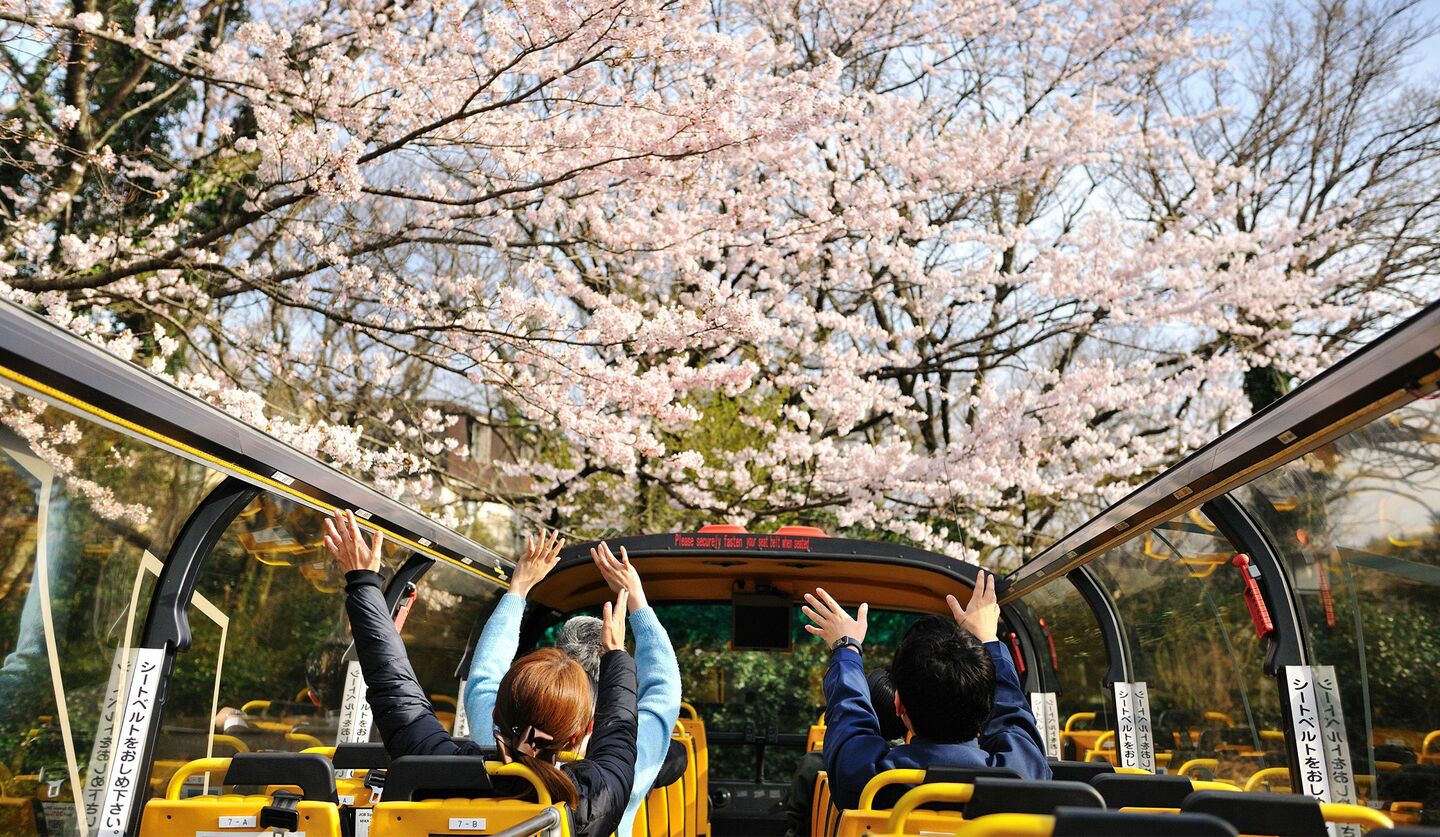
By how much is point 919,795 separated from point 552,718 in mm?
1083

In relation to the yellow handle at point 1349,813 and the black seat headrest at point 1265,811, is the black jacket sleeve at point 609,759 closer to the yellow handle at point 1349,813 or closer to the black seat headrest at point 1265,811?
the black seat headrest at point 1265,811

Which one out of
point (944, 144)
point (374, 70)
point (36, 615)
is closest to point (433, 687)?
point (36, 615)

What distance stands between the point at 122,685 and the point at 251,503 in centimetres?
90

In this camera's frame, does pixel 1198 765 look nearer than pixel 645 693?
No

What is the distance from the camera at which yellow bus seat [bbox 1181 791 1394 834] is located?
2916 mm

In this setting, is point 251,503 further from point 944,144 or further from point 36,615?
point 944,144

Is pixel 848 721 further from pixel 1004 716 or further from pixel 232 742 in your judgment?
pixel 232 742

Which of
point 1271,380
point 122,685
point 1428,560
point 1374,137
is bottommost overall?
point 122,685

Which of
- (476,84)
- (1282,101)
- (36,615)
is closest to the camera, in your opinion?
(36,615)

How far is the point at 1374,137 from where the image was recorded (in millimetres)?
18688

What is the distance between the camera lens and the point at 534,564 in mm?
4492

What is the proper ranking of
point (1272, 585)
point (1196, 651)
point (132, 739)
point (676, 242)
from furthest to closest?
point (676, 242)
point (1196, 651)
point (1272, 585)
point (132, 739)

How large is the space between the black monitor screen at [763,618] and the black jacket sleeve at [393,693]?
5401 mm

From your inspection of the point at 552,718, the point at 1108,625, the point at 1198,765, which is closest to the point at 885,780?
the point at 552,718
